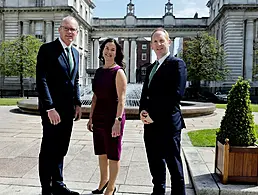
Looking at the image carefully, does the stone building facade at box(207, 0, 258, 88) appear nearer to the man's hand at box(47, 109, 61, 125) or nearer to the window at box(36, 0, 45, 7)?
the window at box(36, 0, 45, 7)

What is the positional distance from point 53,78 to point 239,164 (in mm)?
2781

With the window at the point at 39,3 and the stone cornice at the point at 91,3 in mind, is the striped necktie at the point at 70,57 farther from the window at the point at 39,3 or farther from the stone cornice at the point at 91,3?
the stone cornice at the point at 91,3

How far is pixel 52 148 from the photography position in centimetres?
405

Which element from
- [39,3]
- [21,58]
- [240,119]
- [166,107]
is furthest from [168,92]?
[39,3]

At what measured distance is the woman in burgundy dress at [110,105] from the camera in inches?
154

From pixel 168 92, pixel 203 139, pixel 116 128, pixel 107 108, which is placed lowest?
pixel 203 139

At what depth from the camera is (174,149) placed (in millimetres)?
3777

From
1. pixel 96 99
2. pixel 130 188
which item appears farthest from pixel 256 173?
pixel 96 99

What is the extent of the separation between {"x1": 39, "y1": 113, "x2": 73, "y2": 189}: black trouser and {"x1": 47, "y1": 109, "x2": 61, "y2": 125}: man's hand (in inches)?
6.1

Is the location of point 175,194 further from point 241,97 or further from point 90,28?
point 90,28

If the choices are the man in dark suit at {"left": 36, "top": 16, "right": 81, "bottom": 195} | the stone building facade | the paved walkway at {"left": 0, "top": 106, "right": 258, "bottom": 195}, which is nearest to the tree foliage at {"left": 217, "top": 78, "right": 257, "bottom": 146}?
the paved walkway at {"left": 0, "top": 106, "right": 258, "bottom": 195}

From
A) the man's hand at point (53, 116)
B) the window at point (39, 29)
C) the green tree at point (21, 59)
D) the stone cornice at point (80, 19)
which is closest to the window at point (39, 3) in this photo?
the window at point (39, 29)

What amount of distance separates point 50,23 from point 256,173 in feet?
141

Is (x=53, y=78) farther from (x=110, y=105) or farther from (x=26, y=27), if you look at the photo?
(x=26, y=27)
